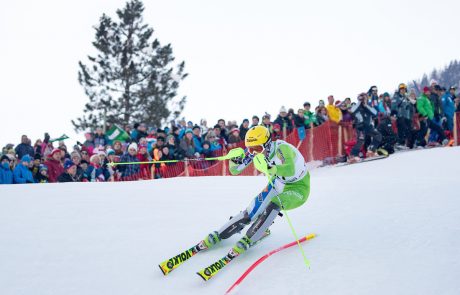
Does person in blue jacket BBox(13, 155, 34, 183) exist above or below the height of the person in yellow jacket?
below

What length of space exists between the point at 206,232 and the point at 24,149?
7.41 metres

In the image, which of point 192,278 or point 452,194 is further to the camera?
point 452,194

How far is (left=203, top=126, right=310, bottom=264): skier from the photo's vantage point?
17.5ft

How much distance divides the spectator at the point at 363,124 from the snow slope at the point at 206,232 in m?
4.66

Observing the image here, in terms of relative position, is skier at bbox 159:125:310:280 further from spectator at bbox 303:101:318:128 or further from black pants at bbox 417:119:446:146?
black pants at bbox 417:119:446:146

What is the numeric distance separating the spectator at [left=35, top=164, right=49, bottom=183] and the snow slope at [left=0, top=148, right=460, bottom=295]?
2.29m

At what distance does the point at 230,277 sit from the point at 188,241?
1130mm

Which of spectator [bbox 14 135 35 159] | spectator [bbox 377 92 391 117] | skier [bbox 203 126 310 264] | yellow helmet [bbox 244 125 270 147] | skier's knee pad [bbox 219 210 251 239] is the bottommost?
skier's knee pad [bbox 219 210 251 239]

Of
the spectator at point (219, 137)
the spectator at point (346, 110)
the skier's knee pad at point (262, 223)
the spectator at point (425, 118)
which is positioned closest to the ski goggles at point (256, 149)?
the skier's knee pad at point (262, 223)

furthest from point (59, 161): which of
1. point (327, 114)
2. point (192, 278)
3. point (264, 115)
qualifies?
point (327, 114)

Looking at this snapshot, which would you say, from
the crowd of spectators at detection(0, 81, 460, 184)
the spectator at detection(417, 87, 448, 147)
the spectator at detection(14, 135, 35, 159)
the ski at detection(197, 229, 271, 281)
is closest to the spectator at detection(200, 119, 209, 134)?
the crowd of spectators at detection(0, 81, 460, 184)

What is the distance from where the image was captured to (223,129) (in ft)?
44.0

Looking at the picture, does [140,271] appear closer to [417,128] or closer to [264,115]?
[264,115]

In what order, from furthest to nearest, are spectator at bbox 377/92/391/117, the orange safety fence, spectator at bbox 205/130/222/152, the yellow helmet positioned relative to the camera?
spectator at bbox 377/92/391/117 < the orange safety fence < spectator at bbox 205/130/222/152 < the yellow helmet
